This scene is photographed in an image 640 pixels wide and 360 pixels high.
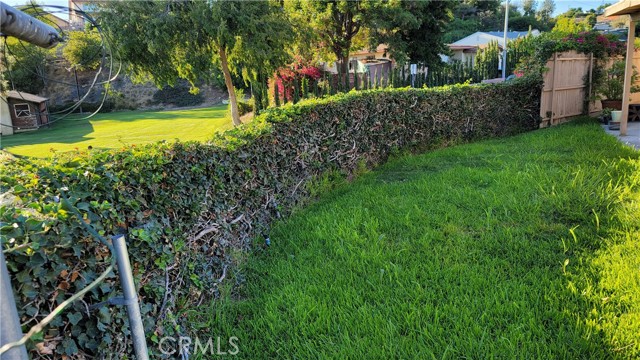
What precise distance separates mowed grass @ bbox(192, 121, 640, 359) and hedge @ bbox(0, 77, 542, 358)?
0.34 metres

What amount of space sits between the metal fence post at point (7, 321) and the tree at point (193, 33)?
13.2 metres

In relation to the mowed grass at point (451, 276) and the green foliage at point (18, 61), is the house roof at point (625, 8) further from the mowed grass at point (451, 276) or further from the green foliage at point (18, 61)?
the green foliage at point (18, 61)

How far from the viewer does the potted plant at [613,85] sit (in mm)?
10516

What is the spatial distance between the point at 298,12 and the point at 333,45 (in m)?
2.31

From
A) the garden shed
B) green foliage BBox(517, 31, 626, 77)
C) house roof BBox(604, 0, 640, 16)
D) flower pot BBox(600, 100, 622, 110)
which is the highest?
house roof BBox(604, 0, 640, 16)

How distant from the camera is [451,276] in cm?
296

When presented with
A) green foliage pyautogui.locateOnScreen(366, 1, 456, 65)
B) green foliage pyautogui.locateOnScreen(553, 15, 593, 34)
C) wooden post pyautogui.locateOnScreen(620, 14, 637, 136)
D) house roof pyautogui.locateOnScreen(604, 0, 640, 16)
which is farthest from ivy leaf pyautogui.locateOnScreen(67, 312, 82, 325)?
green foliage pyautogui.locateOnScreen(366, 1, 456, 65)

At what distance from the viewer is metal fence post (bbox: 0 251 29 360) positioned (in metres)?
0.90

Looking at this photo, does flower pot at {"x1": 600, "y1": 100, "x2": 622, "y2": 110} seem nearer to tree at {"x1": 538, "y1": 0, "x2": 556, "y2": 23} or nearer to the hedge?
the hedge

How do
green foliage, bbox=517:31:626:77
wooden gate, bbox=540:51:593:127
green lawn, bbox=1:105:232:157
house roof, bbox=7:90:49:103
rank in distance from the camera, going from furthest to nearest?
green lawn, bbox=1:105:232:157 → wooden gate, bbox=540:51:593:127 → green foliage, bbox=517:31:626:77 → house roof, bbox=7:90:49:103

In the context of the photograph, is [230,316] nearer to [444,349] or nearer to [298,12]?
[444,349]

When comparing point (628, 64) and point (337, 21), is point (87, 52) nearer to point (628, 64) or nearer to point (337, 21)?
point (628, 64)

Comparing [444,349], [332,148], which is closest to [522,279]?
[444,349]

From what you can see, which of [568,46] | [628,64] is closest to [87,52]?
[628,64]
